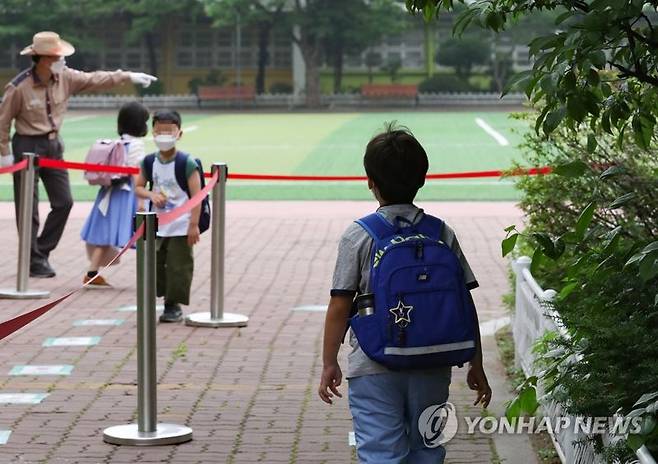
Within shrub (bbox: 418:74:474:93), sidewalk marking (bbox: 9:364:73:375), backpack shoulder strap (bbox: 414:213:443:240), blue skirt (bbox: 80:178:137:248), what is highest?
→ backpack shoulder strap (bbox: 414:213:443:240)

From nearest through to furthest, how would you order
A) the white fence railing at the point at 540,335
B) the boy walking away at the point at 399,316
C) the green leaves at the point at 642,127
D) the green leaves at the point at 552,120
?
the green leaves at the point at 552,120 < the boy walking away at the point at 399,316 < the green leaves at the point at 642,127 < the white fence railing at the point at 540,335

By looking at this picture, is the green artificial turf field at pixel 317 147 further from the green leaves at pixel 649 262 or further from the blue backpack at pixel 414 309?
the green leaves at pixel 649 262

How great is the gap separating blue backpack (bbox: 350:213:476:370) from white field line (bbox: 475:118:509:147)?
29.4m

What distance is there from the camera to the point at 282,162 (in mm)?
28422

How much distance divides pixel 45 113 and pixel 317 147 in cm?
2100

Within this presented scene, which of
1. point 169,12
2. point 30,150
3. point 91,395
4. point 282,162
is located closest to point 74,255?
point 30,150

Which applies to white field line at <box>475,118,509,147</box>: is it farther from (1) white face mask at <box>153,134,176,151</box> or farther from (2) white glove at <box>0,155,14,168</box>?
(1) white face mask at <box>153,134,176,151</box>

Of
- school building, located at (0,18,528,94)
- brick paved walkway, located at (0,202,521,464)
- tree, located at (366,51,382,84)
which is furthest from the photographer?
school building, located at (0,18,528,94)

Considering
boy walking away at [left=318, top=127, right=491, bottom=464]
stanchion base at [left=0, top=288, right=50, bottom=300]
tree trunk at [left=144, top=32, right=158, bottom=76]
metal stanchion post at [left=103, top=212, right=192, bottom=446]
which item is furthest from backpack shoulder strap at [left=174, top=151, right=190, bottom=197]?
tree trunk at [left=144, top=32, right=158, bottom=76]

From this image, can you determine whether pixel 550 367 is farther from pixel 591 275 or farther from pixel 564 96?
pixel 564 96

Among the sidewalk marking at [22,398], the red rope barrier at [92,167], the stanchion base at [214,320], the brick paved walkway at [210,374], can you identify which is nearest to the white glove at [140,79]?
the red rope barrier at [92,167]

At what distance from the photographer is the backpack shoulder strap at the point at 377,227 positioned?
4654 mm

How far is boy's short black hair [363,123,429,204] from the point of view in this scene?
471cm

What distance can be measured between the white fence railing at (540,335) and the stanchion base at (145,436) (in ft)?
5.56
